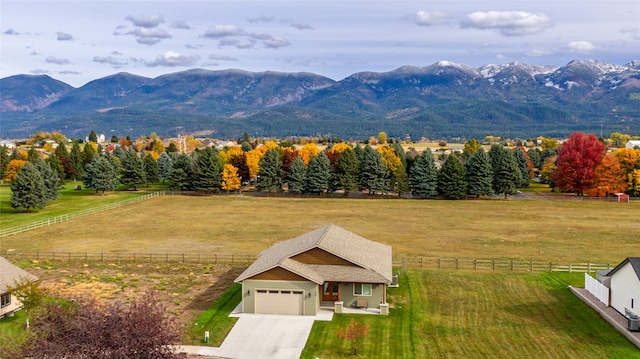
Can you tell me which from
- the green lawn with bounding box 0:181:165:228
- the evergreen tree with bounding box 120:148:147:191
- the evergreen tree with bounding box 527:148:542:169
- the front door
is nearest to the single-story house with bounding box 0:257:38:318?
the front door

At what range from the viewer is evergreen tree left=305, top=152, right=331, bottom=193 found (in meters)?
95.2

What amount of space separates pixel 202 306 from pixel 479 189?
6373cm

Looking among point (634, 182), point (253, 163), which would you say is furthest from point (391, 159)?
point (634, 182)

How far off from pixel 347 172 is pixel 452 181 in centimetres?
1694

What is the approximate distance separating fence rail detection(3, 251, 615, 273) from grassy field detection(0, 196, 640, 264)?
2.43 meters

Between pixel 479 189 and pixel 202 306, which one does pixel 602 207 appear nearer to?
pixel 479 189

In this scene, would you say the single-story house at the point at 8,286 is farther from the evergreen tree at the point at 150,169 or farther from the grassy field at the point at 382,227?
the evergreen tree at the point at 150,169

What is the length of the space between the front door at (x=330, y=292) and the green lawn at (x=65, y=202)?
4559cm

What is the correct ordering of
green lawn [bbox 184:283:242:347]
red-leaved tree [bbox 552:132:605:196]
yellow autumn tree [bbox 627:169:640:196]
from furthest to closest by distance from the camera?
red-leaved tree [bbox 552:132:605:196] < yellow autumn tree [bbox 627:169:640:196] < green lawn [bbox 184:283:242:347]

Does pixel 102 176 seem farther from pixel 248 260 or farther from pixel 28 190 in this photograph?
pixel 248 260

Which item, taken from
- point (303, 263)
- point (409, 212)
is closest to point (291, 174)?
point (409, 212)

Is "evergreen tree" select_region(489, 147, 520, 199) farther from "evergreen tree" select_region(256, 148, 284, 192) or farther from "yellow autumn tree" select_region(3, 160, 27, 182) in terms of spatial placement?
"yellow autumn tree" select_region(3, 160, 27, 182)

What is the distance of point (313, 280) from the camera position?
111 ft

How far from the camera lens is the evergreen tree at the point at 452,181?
90.2 m
